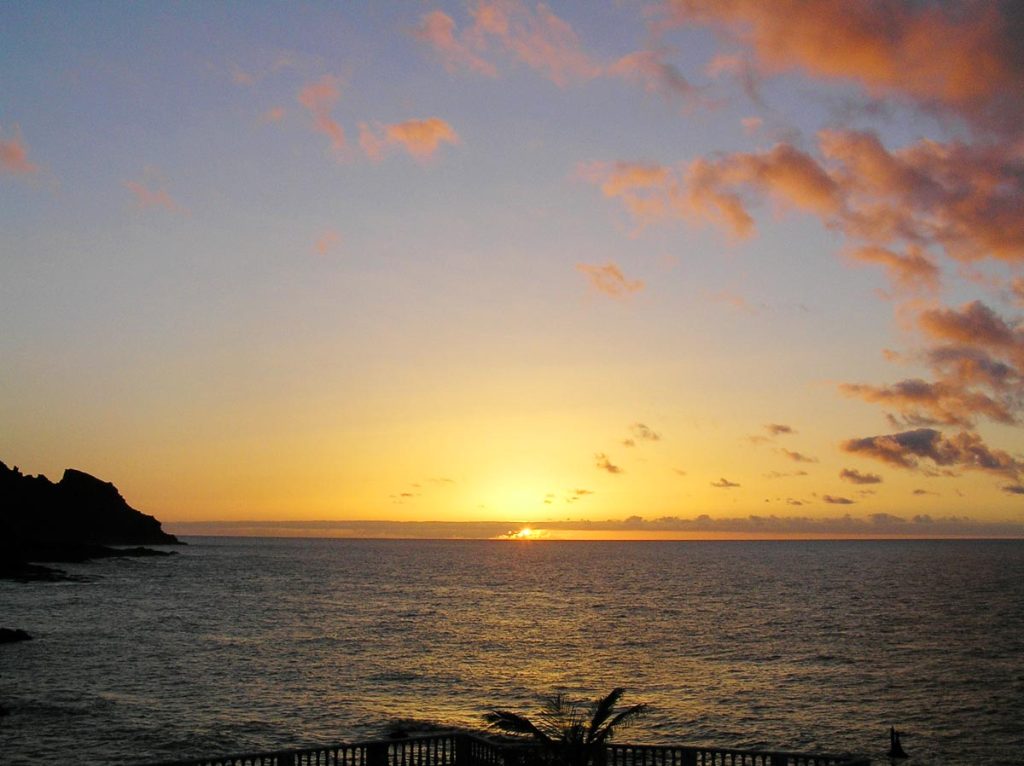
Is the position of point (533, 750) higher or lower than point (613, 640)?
higher

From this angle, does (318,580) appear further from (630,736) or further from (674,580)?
(630,736)

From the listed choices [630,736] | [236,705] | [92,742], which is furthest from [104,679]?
[630,736]

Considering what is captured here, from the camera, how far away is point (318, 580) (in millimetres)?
163750

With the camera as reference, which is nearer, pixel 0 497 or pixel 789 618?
pixel 789 618

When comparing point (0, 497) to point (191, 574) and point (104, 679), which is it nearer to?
point (191, 574)

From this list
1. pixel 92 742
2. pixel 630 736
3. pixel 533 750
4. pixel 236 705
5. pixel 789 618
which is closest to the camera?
pixel 533 750

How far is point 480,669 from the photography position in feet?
197

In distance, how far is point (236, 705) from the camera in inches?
1793

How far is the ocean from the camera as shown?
40812 millimetres

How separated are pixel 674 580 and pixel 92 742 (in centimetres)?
14942

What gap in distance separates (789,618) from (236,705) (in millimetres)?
69906

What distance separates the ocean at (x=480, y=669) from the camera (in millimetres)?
40812

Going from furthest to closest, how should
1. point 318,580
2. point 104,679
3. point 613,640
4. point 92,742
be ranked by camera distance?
1. point 318,580
2. point 613,640
3. point 104,679
4. point 92,742

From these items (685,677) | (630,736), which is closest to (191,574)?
(685,677)
